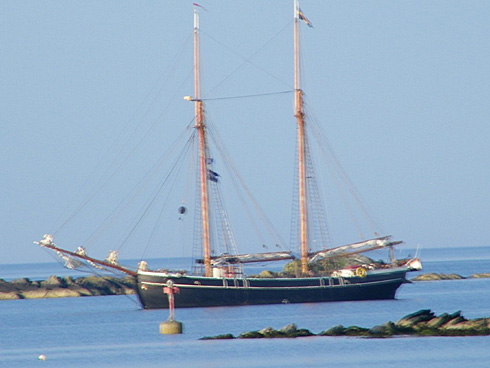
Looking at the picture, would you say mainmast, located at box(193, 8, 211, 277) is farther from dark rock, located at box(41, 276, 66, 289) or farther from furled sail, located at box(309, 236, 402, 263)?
dark rock, located at box(41, 276, 66, 289)

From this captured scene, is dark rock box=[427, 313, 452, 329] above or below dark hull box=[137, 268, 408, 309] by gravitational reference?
below

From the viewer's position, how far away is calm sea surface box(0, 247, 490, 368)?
169 feet

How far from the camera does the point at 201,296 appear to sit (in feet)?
269

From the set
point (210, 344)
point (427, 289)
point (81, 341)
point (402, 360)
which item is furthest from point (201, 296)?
point (427, 289)

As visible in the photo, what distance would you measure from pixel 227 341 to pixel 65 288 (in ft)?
220

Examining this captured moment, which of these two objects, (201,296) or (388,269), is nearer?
(201,296)

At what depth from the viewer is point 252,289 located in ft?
274

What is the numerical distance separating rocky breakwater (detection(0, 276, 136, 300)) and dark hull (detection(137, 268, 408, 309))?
37.6m

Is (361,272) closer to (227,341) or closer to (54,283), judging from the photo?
(227,341)

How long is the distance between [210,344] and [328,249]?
31713 mm

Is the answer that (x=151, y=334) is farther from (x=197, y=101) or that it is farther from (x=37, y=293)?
(x=37, y=293)

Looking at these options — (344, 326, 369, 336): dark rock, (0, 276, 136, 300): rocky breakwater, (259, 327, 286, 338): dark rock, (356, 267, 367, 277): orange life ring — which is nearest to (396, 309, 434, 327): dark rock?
(344, 326, 369, 336): dark rock

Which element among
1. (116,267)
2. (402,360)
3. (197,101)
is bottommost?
(402,360)

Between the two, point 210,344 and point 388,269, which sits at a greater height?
point 388,269
